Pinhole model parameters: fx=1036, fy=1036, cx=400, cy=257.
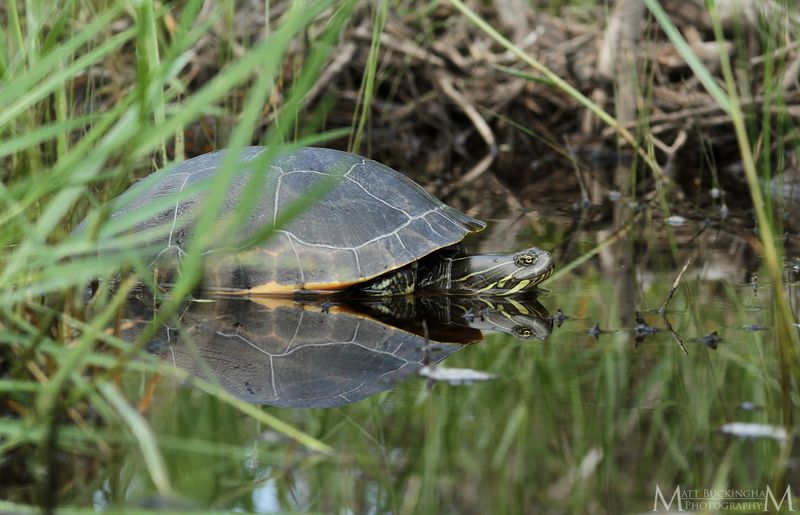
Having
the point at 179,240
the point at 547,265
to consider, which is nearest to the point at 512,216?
the point at 547,265

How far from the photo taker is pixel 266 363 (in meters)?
3.06

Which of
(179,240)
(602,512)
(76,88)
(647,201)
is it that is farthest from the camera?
(76,88)

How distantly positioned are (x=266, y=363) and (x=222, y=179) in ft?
4.78

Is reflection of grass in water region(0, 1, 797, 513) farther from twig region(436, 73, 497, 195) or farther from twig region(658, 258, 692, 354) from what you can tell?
twig region(436, 73, 497, 195)

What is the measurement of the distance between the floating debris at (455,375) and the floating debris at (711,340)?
743 mm

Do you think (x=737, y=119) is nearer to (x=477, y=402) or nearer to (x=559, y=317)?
(x=477, y=402)

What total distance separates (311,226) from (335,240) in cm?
11

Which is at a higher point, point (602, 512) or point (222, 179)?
point (222, 179)

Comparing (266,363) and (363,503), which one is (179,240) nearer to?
(266,363)

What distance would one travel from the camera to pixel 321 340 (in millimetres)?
3363

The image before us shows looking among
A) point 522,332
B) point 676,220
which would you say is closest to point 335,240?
point 522,332

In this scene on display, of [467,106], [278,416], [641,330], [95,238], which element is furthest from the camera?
[467,106]

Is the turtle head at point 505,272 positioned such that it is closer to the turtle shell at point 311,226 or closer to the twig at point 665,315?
the turtle shell at point 311,226

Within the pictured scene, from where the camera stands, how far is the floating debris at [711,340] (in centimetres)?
316
